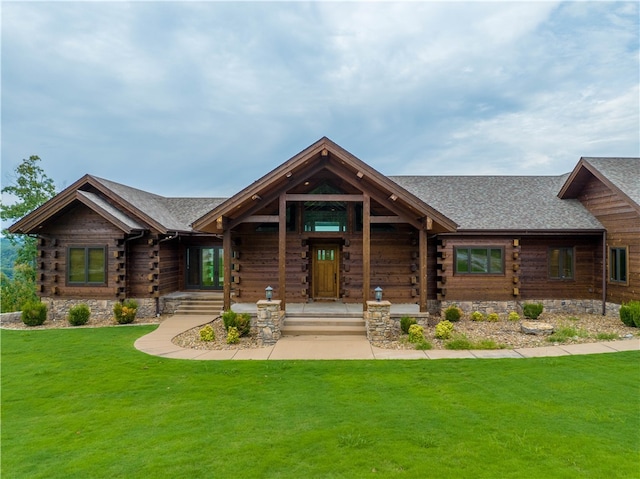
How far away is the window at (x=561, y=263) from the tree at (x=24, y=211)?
1003 inches

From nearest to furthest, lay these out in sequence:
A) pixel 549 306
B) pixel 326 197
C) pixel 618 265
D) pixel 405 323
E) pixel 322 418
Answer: pixel 322 418
pixel 405 323
pixel 326 197
pixel 618 265
pixel 549 306

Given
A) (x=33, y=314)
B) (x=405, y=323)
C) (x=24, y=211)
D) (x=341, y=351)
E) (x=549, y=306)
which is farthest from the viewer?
(x=24, y=211)

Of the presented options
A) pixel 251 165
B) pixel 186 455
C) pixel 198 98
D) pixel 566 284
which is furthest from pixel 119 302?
pixel 251 165

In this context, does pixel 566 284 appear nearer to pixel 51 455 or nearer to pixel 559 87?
pixel 559 87

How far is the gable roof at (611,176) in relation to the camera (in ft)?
43.1

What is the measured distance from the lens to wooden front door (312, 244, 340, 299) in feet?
47.5

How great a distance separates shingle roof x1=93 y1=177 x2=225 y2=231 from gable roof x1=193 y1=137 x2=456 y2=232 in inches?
201

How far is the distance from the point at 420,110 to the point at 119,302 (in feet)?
100

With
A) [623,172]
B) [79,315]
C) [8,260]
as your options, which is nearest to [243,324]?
[79,315]

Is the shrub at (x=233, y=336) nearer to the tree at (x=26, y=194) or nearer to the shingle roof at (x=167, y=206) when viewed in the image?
the shingle roof at (x=167, y=206)

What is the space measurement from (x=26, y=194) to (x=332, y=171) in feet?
62.2

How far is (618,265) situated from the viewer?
13.9 m

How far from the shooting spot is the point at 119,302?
1455cm

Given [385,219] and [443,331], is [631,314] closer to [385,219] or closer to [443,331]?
[443,331]
